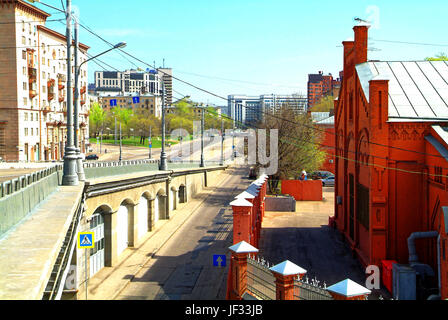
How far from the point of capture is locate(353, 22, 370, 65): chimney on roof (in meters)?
24.3

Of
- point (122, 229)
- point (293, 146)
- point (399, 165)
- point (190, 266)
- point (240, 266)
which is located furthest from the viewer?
point (293, 146)

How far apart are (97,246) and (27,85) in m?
44.0

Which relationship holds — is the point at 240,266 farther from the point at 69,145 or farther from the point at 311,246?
the point at 311,246

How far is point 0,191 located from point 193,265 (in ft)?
55.7

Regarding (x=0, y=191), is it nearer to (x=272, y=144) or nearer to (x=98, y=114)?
(x=272, y=144)

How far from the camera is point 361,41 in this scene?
24688mm

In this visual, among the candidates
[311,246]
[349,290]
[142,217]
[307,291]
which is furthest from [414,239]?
[142,217]

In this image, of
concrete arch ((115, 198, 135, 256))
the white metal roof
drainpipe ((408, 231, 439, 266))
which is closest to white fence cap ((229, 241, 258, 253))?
drainpipe ((408, 231, 439, 266))

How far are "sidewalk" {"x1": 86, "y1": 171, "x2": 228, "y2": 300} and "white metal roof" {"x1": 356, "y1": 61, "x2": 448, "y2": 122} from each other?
1446 centimetres

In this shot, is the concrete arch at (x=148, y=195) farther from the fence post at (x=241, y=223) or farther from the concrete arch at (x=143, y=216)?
the fence post at (x=241, y=223)

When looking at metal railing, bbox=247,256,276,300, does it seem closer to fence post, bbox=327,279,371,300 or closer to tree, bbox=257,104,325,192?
fence post, bbox=327,279,371,300

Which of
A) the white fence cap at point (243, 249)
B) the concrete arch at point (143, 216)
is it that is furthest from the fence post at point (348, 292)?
the concrete arch at point (143, 216)

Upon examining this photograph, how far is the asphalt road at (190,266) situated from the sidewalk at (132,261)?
14.9 inches
